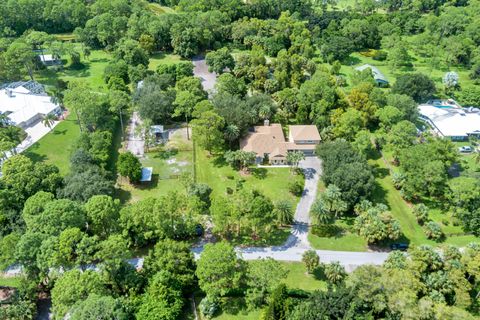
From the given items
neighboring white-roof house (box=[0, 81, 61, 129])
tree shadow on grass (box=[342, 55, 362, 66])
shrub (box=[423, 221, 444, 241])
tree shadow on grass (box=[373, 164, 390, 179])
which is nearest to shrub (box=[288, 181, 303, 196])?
tree shadow on grass (box=[373, 164, 390, 179])

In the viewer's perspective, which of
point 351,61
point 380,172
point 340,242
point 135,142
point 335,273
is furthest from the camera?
point 351,61

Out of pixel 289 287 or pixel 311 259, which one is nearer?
pixel 289 287

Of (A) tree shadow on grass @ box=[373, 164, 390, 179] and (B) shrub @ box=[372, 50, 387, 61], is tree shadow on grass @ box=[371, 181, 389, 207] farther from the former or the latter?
(B) shrub @ box=[372, 50, 387, 61]

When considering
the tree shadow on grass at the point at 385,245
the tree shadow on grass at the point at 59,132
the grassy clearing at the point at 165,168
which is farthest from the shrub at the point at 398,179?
the tree shadow on grass at the point at 59,132

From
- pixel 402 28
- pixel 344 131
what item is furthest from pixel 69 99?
pixel 402 28

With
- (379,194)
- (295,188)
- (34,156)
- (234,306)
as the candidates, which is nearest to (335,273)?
(234,306)

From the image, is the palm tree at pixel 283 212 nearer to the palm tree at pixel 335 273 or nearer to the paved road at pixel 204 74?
the palm tree at pixel 335 273

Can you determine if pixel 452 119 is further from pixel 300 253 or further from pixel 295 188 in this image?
pixel 300 253
